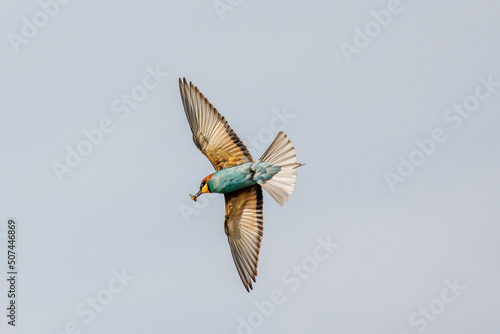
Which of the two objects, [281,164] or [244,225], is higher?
[281,164]

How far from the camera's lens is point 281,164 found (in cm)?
2305

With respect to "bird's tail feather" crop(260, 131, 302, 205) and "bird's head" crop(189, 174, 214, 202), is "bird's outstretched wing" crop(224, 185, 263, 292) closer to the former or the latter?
"bird's head" crop(189, 174, 214, 202)

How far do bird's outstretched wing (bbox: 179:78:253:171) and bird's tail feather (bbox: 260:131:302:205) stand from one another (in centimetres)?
122

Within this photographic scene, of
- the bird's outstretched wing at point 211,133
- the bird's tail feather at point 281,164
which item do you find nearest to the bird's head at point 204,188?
the bird's outstretched wing at point 211,133

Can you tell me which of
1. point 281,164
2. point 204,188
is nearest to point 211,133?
point 204,188

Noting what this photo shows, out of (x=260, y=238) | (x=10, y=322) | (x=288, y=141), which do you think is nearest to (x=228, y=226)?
(x=260, y=238)

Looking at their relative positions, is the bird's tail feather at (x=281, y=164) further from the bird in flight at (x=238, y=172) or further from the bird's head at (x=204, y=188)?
the bird's head at (x=204, y=188)

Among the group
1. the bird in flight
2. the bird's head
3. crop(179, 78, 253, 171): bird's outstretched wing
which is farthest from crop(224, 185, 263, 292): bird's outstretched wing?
the bird's head

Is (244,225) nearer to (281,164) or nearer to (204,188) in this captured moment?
(204,188)

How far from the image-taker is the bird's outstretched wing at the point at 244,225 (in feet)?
79.0

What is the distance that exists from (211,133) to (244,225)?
5.69 feet

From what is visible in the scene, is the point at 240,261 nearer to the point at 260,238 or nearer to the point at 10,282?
the point at 260,238

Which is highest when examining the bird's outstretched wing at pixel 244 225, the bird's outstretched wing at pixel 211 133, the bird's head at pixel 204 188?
the bird's outstretched wing at pixel 211 133

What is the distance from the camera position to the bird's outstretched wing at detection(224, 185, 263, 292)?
24078 millimetres
